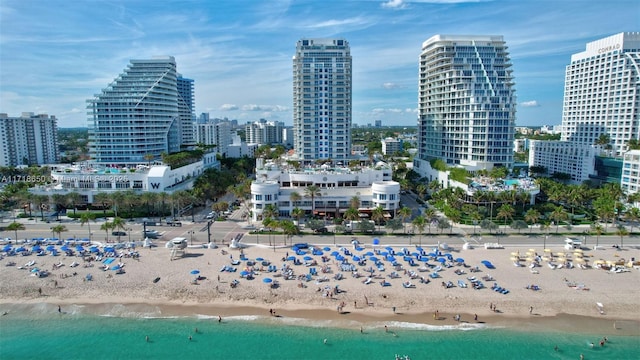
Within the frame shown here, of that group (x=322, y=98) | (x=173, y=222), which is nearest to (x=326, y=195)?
(x=173, y=222)

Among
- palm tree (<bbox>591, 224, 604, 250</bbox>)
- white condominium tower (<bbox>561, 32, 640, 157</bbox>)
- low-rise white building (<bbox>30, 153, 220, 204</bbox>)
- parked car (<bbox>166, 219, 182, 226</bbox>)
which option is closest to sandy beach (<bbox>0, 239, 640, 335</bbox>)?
palm tree (<bbox>591, 224, 604, 250</bbox>)

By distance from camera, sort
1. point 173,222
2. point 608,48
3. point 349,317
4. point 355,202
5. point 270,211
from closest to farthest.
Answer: point 349,317 < point 270,211 < point 355,202 < point 173,222 < point 608,48

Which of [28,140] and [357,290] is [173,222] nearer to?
[357,290]

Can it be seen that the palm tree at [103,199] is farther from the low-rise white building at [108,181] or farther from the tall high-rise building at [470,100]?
the tall high-rise building at [470,100]

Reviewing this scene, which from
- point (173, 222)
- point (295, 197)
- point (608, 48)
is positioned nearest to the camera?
point (173, 222)

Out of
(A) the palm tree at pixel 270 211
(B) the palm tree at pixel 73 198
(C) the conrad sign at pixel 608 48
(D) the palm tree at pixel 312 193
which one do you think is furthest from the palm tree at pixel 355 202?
(C) the conrad sign at pixel 608 48

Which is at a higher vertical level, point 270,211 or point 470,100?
point 470,100

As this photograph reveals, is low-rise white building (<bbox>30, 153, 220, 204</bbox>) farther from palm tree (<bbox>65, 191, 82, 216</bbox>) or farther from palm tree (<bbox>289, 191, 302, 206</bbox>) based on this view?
palm tree (<bbox>289, 191, 302, 206</bbox>)
